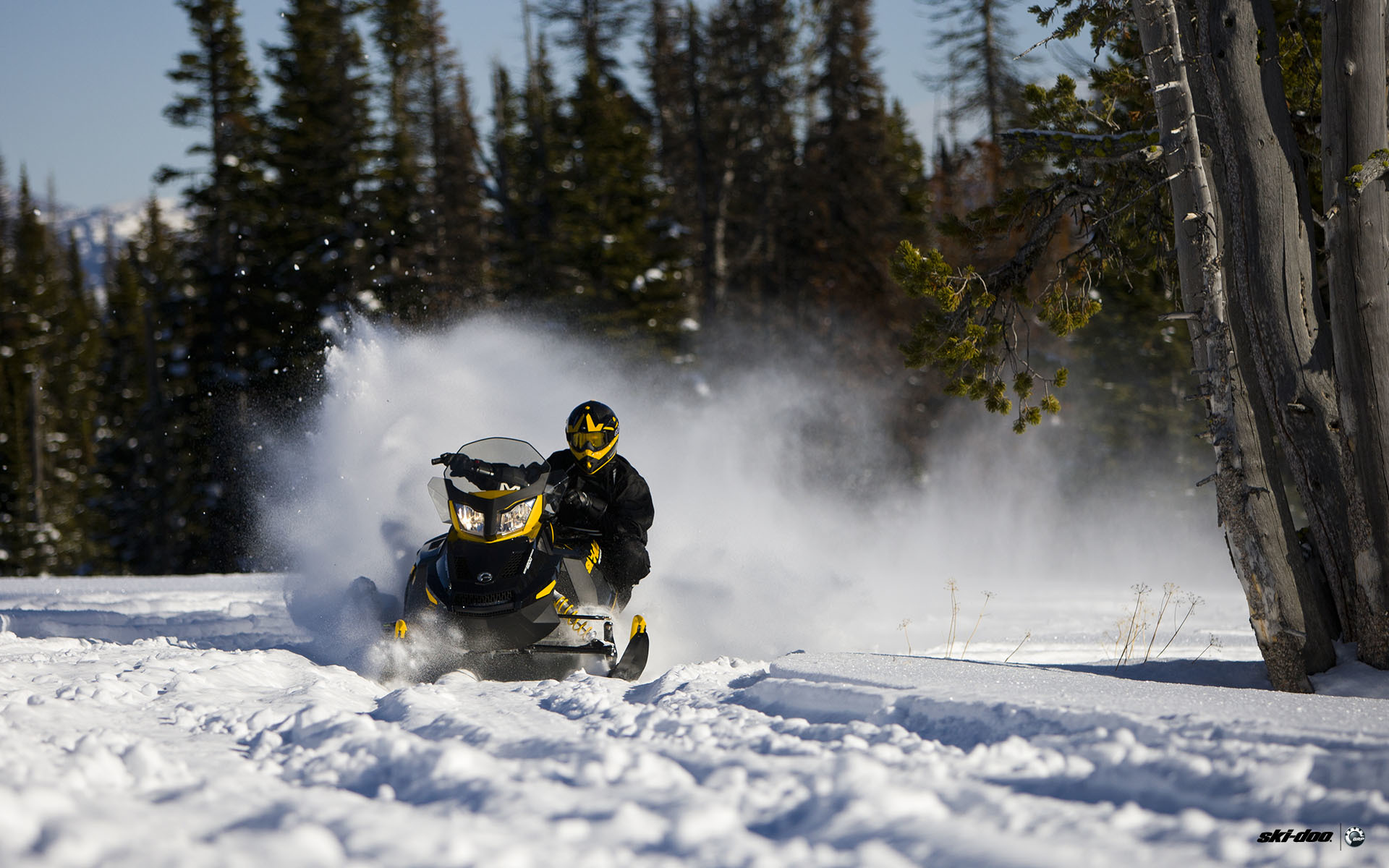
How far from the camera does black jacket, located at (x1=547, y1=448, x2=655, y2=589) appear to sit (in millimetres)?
6633

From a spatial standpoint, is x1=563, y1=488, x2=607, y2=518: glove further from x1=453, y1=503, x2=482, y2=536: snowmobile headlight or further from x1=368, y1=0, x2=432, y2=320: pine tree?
x1=368, y1=0, x2=432, y2=320: pine tree

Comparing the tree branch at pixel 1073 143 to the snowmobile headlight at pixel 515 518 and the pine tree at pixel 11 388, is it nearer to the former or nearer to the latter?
the snowmobile headlight at pixel 515 518

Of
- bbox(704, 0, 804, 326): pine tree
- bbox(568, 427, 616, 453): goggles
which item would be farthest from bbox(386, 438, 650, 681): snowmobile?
bbox(704, 0, 804, 326): pine tree

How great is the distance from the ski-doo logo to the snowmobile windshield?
442 cm

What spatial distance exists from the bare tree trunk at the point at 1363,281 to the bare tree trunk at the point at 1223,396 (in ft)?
1.49

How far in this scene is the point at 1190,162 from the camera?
233 inches

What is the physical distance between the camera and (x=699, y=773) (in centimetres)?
326

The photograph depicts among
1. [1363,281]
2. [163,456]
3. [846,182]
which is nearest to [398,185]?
[163,456]

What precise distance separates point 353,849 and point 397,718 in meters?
1.73

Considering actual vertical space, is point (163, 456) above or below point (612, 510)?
above

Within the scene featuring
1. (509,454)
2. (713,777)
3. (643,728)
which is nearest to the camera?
(713,777)

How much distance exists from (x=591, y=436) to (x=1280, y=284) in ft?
15.4

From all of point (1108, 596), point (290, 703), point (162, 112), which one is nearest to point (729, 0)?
point (162, 112)

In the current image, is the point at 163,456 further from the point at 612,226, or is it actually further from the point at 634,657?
the point at 634,657
